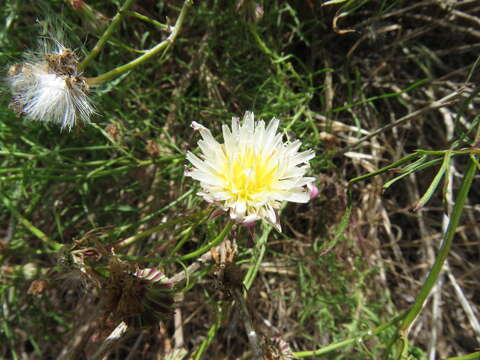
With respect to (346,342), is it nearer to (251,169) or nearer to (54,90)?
(251,169)

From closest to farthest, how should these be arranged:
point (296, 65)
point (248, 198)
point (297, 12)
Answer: point (248, 198) < point (297, 12) < point (296, 65)

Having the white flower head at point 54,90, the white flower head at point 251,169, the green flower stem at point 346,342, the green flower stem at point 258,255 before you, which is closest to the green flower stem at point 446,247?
the green flower stem at point 346,342

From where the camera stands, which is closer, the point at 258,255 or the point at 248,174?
the point at 248,174

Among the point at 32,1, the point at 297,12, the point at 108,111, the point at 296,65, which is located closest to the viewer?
the point at 32,1

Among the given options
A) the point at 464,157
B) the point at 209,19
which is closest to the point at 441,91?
the point at 464,157

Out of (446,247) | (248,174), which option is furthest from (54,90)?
(446,247)

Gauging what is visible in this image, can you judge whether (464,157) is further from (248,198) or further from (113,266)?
(113,266)

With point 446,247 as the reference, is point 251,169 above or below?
above

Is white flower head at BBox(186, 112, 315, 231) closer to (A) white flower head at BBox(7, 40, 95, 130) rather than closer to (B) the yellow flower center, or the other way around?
(B) the yellow flower center
